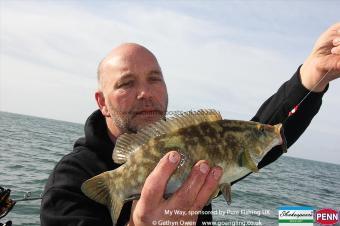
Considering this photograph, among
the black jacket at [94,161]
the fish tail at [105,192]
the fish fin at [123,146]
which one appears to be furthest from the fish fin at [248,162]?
the black jacket at [94,161]

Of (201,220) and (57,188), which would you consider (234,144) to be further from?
(57,188)

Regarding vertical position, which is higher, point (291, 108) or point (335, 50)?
point (335, 50)

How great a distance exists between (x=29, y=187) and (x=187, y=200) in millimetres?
14979

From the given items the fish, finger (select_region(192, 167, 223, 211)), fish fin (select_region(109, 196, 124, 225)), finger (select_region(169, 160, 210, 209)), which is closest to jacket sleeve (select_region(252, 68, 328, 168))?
the fish

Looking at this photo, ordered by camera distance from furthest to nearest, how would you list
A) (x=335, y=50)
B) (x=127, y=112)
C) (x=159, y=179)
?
(x=127, y=112), (x=335, y=50), (x=159, y=179)

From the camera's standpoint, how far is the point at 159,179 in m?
3.09

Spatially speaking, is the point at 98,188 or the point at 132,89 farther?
the point at 132,89

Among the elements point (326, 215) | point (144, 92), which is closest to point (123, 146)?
point (144, 92)

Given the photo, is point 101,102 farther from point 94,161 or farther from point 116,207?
point 116,207

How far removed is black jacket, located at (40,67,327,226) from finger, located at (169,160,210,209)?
105 centimetres

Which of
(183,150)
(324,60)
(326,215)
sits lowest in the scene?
(326,215)

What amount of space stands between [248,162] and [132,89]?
1.86 meters

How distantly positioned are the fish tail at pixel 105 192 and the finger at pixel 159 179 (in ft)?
1.10

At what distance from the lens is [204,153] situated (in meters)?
3.33
